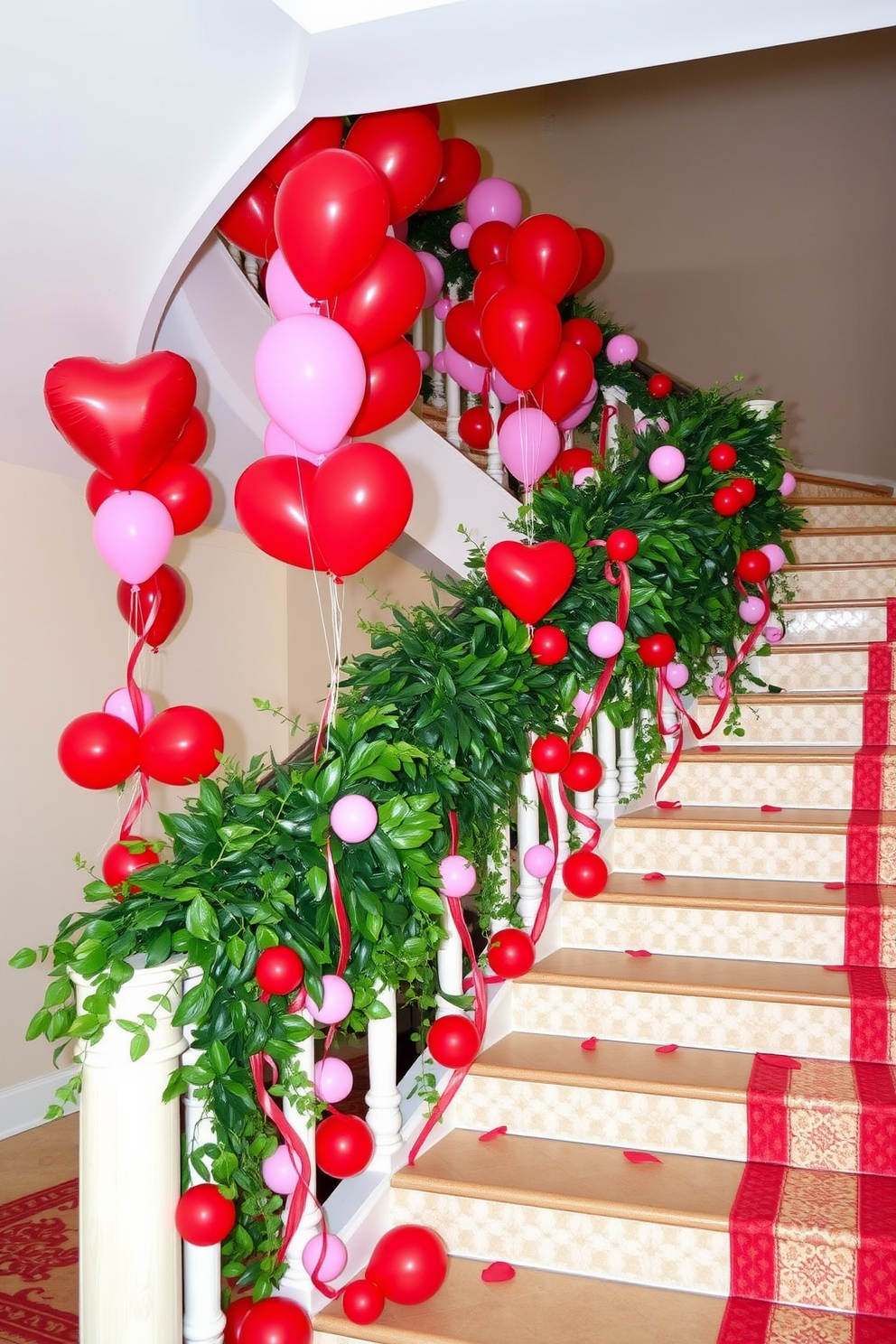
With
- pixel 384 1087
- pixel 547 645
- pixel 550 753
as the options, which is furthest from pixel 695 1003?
pixel 547 645

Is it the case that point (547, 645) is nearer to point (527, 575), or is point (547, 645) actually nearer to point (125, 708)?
point (527, 575)

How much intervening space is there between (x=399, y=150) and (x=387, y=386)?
83 centimetres

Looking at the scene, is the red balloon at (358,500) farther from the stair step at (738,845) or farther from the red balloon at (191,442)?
the stair step at (738,845)

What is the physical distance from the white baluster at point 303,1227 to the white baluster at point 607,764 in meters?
1.46

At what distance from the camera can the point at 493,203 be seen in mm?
4660

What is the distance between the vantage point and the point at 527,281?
3781 mm

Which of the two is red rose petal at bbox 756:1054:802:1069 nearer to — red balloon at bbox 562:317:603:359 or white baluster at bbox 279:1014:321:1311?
white baluster at bbox 279:1014:321:1311

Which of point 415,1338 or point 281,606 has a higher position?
point 281,606

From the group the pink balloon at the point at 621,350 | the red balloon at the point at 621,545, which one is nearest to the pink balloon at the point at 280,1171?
the red balloon at the point at 621,545

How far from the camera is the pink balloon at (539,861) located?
9.02 ft

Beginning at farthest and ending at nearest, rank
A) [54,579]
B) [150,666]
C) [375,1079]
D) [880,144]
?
[880,144] < [150,666] < [54,579] < [375,1079]

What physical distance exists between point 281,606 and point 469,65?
3152mm

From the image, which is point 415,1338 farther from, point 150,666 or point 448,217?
point 448,217

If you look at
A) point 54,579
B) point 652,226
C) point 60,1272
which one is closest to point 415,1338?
point 60,1272
